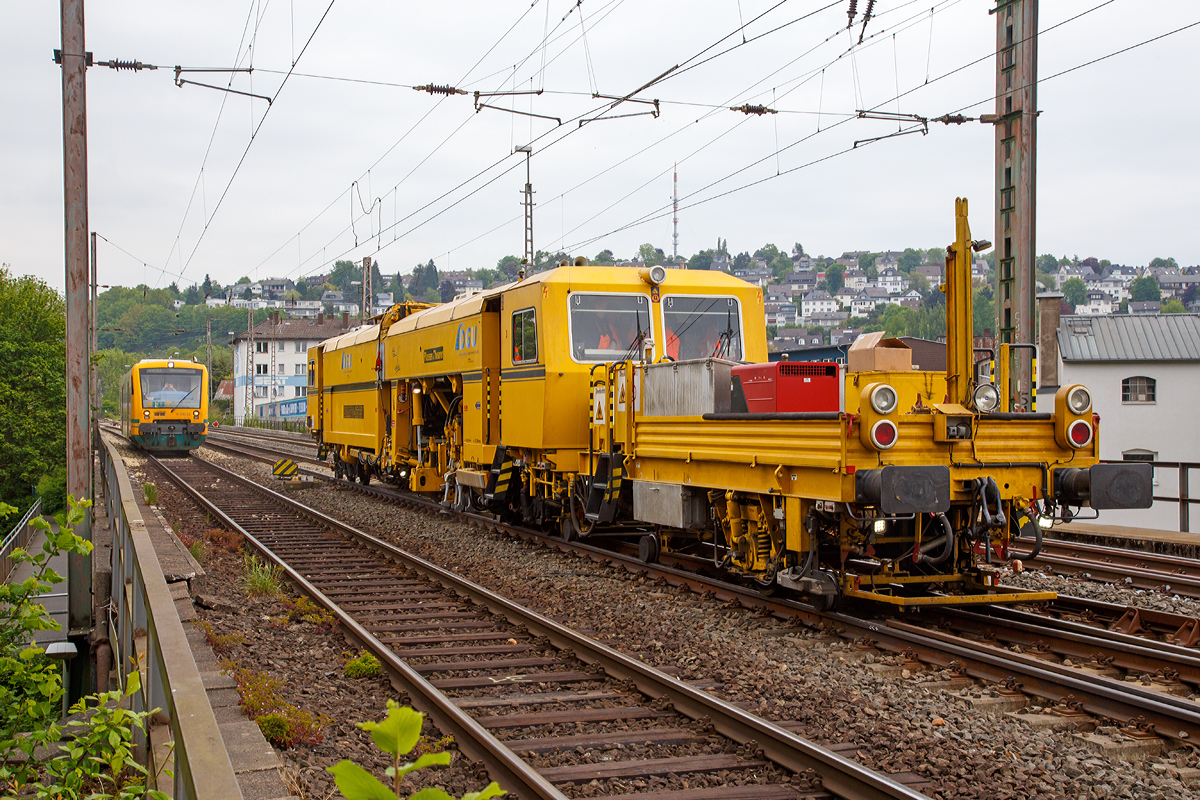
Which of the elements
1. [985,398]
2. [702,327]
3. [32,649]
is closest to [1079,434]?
[985,398]

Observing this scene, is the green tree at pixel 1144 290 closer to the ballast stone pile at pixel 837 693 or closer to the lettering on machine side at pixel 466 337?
the lettering on machine side at pixel 466 337

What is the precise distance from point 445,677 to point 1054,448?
205 inches

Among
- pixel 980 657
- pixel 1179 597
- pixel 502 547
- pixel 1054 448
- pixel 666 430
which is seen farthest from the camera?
pixel 502 547

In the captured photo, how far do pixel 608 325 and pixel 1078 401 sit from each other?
580 cm

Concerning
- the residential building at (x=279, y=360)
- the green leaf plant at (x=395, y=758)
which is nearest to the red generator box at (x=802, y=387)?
the green leaf plant at (x=395, y=758)

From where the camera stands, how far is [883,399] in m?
7.25

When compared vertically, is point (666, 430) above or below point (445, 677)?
above

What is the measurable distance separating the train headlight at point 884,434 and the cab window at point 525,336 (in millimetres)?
5765

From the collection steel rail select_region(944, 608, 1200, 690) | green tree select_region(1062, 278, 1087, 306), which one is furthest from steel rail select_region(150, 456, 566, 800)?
green tree select_region(1062, 278, 1087, 306)

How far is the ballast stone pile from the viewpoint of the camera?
4.82 meters

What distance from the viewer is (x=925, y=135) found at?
15.2 metres

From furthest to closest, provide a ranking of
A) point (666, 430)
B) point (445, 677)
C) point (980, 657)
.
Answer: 1. point (666, 430)
2. point (445, 677)
3. point (980, 657)

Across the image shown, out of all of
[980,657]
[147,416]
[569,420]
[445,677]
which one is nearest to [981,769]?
[980,657]

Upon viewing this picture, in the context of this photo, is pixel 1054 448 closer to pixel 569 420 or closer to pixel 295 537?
pixel 569 420
